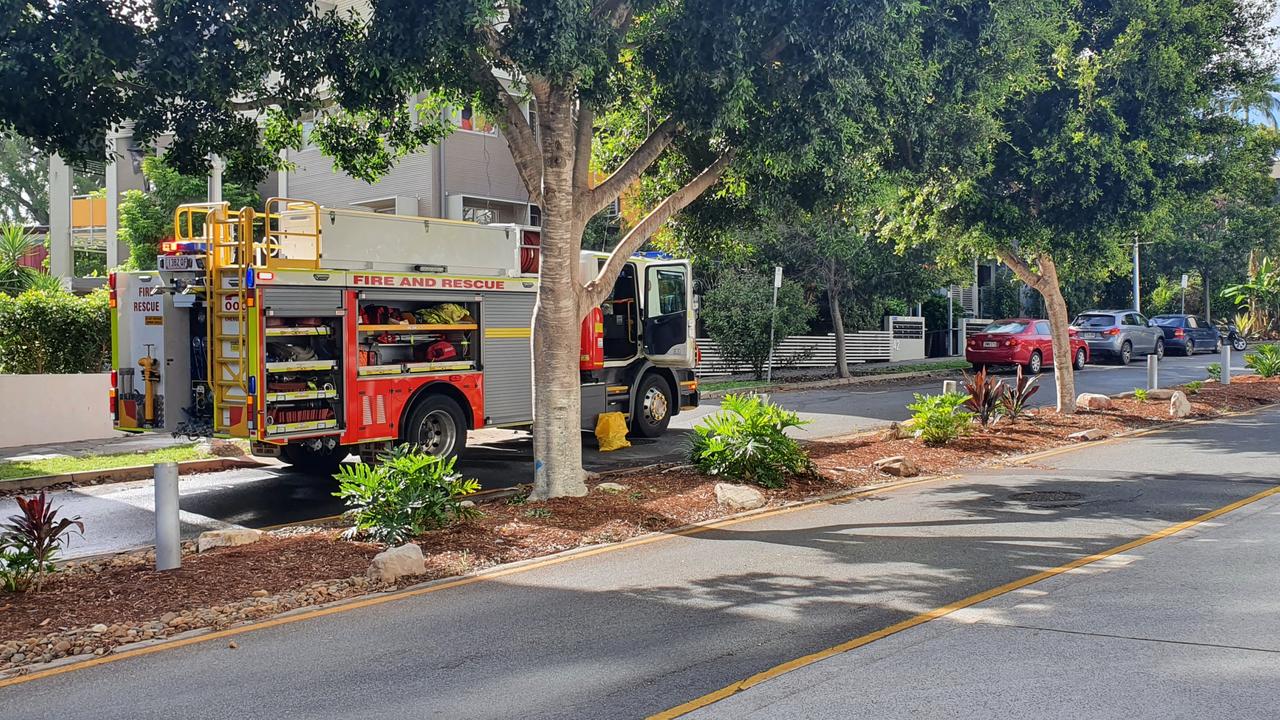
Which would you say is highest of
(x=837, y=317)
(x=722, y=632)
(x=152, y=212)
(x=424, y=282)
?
(x=152, y=212)

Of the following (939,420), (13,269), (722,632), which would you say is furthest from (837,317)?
(722,632)

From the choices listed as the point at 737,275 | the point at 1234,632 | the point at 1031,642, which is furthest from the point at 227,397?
the point at 737,275

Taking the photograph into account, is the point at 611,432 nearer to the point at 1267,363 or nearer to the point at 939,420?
the point at 939,420

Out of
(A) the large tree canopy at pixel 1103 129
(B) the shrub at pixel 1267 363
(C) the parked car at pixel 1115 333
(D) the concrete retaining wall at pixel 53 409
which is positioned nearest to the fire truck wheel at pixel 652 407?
(A) the large tree canopy at pixel 1103 129

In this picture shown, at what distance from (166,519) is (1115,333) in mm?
32412

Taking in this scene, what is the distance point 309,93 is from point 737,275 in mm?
18218

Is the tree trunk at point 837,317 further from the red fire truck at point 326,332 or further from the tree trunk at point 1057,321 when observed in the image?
the red fire truck at point 326,332

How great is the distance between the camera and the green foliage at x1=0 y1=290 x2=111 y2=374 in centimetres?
1756

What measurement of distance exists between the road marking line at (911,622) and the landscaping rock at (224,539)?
5.33 meters

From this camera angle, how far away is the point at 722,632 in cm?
664

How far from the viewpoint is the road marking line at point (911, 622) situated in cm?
543

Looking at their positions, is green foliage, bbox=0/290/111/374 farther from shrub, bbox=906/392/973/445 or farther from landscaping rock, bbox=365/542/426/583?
shrub, bbox=906/392/973/445

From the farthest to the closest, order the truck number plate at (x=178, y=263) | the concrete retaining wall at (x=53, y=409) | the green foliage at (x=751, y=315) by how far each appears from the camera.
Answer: the green foliage at (x=751, y=315)
the concrete retaining wall at (x=53, y=409)
the truck number plate at (x=178, y=263)

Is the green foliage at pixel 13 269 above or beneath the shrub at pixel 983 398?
above
